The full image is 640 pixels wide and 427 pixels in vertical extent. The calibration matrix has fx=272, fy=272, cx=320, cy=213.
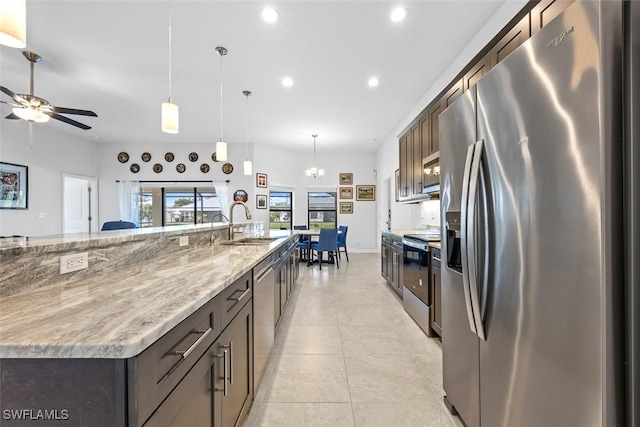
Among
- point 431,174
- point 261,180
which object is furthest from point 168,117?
point 261,180

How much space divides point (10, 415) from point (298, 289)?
3745mm

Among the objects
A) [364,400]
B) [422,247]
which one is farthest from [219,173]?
[364,400]

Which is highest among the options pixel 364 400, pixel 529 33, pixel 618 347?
pixel 529 33

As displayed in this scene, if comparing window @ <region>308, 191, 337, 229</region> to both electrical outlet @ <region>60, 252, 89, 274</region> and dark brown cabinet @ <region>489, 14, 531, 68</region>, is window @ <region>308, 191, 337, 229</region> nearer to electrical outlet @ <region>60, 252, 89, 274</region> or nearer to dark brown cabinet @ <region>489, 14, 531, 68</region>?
dark brown cabinet @ <region>489, 14, 531, 68</region>

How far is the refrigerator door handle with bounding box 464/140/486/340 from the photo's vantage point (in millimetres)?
1201

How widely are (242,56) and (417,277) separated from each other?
314cm

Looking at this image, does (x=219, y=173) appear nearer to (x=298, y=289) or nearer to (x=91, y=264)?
(x=298, y=289)

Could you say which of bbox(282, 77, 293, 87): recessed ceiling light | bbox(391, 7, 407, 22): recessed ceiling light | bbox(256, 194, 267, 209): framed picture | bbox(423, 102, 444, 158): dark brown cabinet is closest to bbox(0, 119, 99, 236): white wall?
bbox(256, 194, 267, 209): framed picture

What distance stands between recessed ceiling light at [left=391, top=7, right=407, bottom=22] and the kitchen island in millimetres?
2584

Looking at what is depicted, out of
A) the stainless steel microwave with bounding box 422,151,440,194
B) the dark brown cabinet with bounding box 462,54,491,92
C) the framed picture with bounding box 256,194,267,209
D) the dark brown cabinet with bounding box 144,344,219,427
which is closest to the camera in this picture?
the dark brown cabinet with bounding box 144,344,219,427

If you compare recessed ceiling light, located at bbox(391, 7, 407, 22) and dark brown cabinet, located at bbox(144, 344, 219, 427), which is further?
recessed ceiling light, located at bbox(391, 7, 407, 22)

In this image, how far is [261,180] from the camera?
23.8 feet

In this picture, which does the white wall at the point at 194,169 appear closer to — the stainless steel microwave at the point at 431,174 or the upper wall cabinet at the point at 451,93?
the upper wall cabinet at the point at 451,93

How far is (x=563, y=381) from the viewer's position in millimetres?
839
